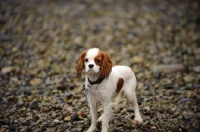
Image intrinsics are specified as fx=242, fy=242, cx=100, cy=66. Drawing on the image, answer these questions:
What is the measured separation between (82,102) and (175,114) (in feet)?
7.57

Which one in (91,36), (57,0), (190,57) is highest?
(57,0)

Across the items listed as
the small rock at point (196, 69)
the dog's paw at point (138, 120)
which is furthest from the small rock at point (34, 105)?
the small rock at point (196, 69)

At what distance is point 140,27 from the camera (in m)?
11.2

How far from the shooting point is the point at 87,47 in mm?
9898

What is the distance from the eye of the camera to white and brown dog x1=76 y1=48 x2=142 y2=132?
13.6ft

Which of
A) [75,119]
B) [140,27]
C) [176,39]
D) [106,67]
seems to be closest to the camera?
[106,67]

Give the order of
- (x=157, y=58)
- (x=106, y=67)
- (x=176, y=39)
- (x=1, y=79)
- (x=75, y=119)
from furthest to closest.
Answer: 1. (x=176, y=39)
2. (x=157, y=58)
3. (x=1, y=79)
4. (x=75, y=119)
5. (x=106, y=67)

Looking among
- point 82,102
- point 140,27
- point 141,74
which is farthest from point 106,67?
point 140,27

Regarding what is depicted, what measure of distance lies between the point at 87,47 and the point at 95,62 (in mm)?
5824

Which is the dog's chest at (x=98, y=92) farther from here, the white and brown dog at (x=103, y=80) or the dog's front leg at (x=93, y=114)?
the dog's front leg at (x=93, y=114)

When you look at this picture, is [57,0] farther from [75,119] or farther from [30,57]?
[75,119]

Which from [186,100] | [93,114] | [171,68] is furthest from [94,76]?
[171,68]

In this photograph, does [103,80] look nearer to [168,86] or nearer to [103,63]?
[103,63]

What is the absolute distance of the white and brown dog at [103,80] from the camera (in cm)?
414
